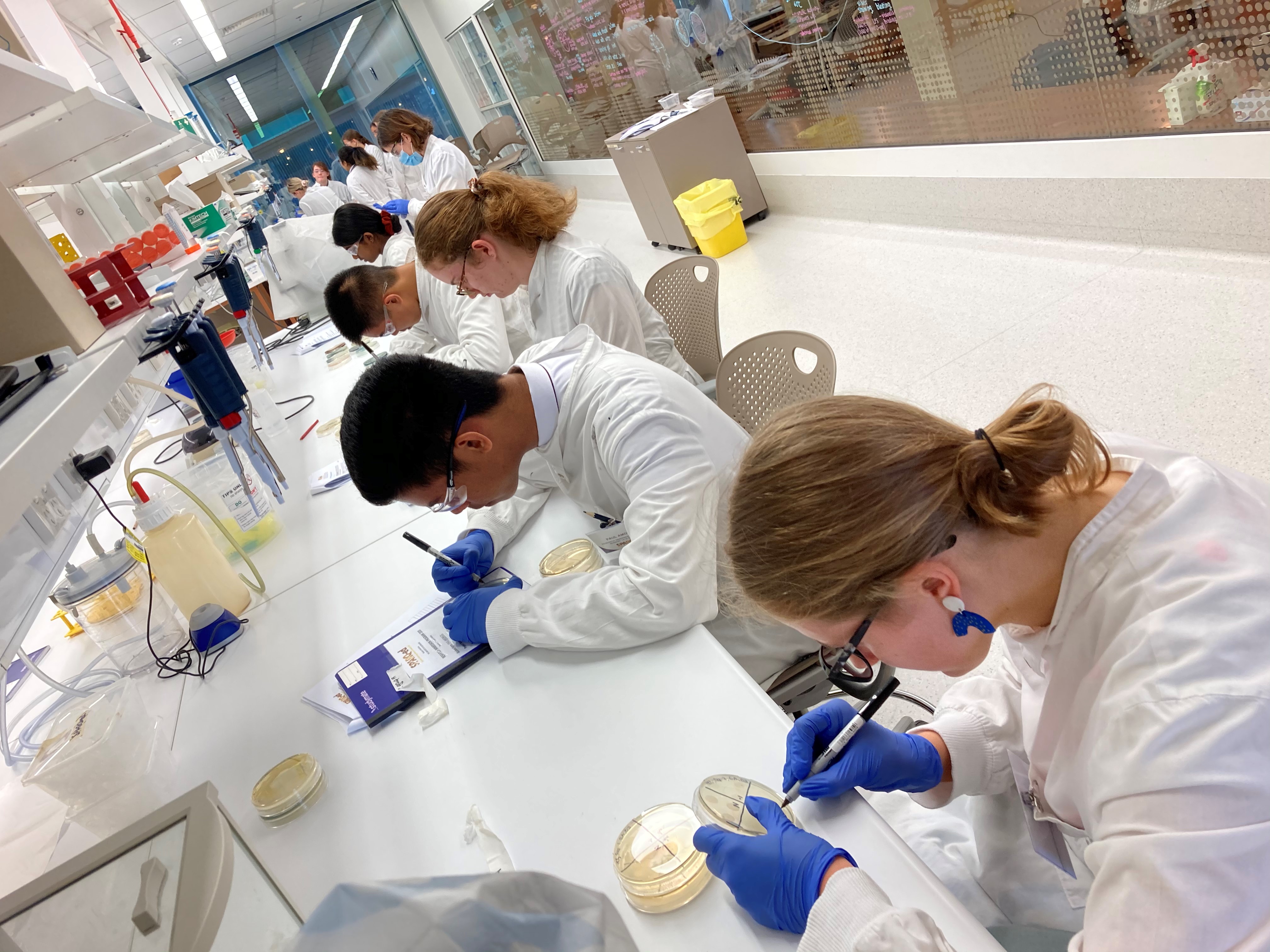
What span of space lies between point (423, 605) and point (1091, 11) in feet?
9.74

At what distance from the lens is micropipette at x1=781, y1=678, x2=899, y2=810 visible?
927 millimetres

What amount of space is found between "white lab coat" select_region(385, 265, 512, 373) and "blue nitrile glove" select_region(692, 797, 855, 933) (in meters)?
1.82

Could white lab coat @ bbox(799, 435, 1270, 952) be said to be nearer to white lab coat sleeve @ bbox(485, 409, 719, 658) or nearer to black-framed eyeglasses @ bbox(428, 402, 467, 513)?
white lab coat sleeve @ bbox(485, 409, 719, 658)

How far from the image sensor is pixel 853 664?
1045 millimetres

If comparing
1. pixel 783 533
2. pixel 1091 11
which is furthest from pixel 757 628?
pixel 1091 11

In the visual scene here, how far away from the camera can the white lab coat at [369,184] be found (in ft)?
22.5

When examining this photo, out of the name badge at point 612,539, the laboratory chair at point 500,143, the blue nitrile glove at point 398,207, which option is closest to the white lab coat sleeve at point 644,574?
the name badge at point 612,539

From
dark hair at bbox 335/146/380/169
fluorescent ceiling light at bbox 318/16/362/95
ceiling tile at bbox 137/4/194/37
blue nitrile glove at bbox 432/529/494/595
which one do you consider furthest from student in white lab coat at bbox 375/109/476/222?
fluorescent ceiling light at bbox 318/16/362/95

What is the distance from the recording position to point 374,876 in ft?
3.52

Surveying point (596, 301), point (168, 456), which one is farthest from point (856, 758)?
point (168, 456)

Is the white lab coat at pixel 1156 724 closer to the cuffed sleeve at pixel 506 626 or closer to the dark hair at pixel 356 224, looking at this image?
the cuffed sleeve at pixel 506 626

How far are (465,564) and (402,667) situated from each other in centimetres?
28

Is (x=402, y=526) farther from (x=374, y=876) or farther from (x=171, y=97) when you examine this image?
(x=171, y=97)

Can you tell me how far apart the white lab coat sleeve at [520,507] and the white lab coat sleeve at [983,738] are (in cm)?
95
